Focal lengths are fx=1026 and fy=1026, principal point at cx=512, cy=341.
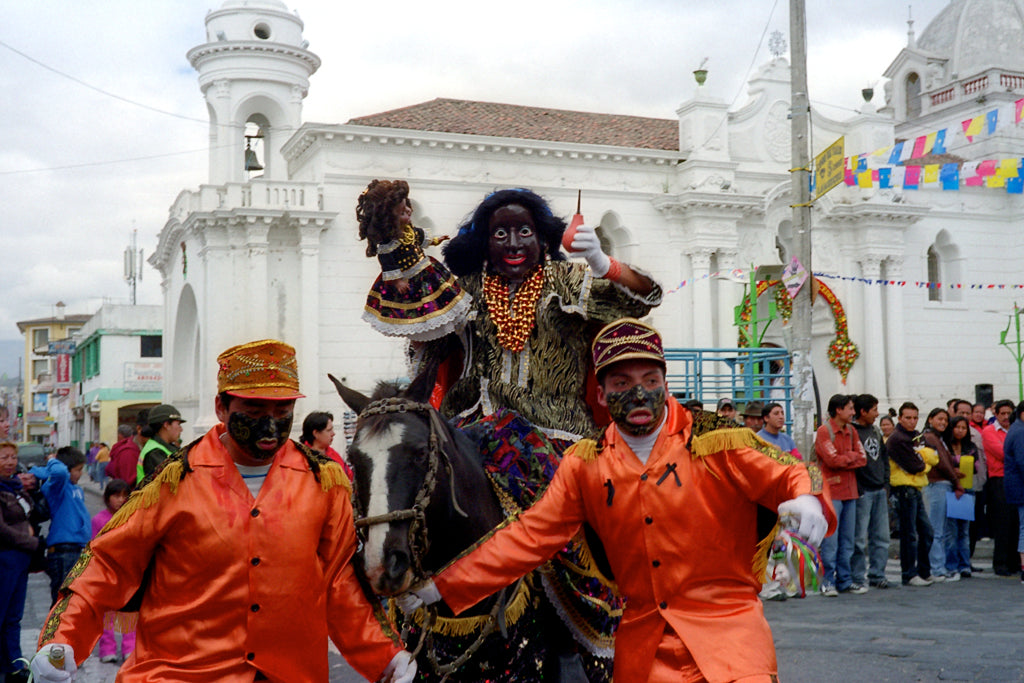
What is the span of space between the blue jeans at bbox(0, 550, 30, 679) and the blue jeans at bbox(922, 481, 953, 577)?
9.19 m

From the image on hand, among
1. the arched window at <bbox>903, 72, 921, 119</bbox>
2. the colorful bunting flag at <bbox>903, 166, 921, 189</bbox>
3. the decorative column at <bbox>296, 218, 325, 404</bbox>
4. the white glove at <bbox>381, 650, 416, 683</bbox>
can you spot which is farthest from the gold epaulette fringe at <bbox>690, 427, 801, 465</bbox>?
the arched window at <bbox>903, 72, 921, 119</bbox>

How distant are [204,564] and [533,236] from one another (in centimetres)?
224

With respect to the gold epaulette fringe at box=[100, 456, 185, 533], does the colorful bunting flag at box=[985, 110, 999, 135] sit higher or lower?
higher

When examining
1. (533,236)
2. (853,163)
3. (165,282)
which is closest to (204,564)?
(533,236)

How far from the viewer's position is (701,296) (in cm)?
2700

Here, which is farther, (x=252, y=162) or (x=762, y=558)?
(x=252, y=162)

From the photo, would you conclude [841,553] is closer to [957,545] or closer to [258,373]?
[957,545]

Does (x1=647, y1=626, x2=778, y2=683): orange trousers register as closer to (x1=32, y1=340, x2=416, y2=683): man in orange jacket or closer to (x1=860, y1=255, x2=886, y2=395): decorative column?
(x1=32, y1=340, x2=416, y2=683): man in orange jacket

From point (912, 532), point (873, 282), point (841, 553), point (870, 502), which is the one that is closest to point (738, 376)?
point (912, 532)

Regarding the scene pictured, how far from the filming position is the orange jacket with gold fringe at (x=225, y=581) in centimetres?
317

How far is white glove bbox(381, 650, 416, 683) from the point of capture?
10.7ft

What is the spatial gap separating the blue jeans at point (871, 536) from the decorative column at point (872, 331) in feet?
61.0

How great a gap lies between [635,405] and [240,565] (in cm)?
140

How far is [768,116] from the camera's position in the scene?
2872 cm
